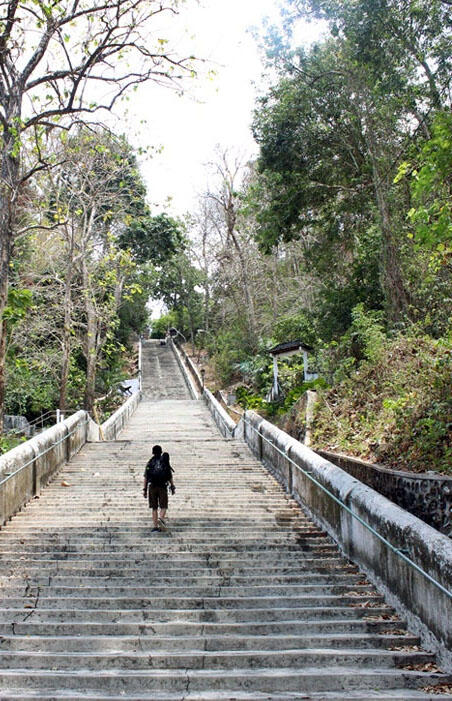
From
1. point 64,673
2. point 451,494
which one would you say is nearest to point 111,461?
point 451,494

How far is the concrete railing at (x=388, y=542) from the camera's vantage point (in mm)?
4473

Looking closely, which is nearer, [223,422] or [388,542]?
[388,542]

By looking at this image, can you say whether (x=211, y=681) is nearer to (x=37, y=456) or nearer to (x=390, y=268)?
(x=37, y=456)

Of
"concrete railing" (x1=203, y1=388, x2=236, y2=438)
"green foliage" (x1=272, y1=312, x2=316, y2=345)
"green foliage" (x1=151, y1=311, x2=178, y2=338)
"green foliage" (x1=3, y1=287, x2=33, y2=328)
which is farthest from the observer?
"green foliage" (x1=151, y1=311, x2=178, y2=338)

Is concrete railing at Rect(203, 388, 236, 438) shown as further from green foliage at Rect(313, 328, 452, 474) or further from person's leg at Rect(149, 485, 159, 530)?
person's leg at Rect(149, 485, 159, 530)

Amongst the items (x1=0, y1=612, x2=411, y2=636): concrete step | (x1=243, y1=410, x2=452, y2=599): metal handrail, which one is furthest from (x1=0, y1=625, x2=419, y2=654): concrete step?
(x1=243, y1=410, x2=452, y2=599): metal handrail

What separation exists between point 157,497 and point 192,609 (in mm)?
2428

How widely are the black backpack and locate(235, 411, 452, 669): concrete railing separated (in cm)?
191

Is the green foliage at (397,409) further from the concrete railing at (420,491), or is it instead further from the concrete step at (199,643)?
the concrete step at (199,643)

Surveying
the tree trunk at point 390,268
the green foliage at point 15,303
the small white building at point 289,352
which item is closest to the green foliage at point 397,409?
the tree trunk at point 390,268

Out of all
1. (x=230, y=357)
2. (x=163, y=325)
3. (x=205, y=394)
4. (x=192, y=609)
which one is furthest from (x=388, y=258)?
(x=163, y=325)

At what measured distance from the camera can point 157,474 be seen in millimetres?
7715

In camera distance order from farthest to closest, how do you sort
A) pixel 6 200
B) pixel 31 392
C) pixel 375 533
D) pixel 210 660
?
pixel 31 392 < pixel 6 200 < pixel 375 533 < pixel 210 660

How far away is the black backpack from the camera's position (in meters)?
7.68
